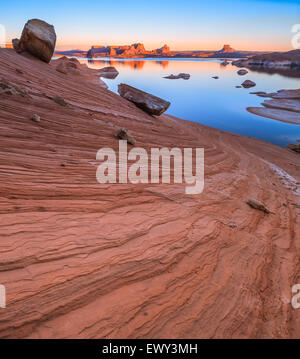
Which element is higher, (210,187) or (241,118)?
(241,118)

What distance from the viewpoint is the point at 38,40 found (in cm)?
892

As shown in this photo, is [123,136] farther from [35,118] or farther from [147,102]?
[147,102]

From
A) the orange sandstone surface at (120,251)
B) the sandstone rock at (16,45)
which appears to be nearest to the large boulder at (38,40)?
the sandstone rock at (16,45)

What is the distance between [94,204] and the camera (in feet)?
9.99

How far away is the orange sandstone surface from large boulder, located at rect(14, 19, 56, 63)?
5569 millimetres

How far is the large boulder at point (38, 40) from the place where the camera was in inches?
348

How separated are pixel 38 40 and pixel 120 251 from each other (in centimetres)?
1006

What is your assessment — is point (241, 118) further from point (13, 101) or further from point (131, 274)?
point (131, 274)

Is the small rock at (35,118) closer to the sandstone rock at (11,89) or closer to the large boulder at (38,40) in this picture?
the sandstone rock at (11,89)

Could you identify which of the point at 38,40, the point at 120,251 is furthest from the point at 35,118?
the point at 38,40

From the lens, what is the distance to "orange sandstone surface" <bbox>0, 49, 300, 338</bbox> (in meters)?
1.86

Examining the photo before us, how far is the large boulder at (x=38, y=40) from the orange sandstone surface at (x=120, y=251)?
5.57m
